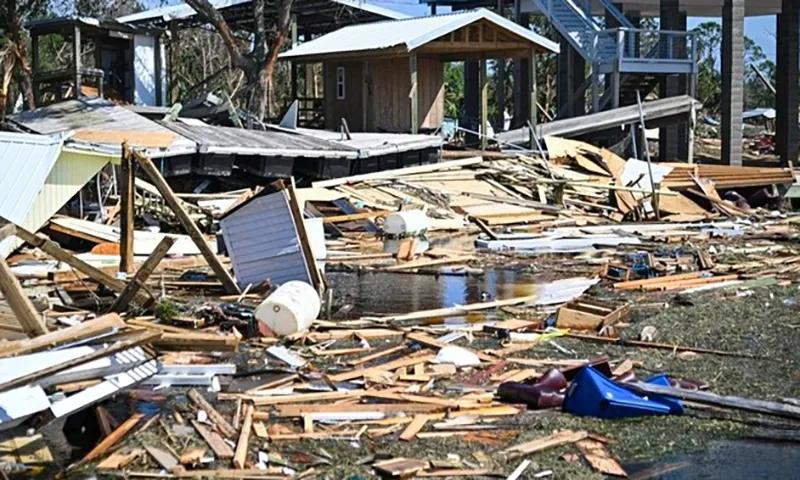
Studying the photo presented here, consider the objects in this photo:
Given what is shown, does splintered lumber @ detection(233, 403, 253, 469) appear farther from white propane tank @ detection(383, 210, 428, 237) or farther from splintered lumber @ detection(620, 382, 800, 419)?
white propane tank @ detection(383, 210, 428, 237)

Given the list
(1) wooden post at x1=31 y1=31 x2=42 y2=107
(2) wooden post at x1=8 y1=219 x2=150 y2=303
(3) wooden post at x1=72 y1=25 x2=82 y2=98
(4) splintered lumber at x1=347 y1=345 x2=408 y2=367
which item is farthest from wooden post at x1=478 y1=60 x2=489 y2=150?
(4) splintered lumber at x1=347 y1=345 x2=408 y2=367

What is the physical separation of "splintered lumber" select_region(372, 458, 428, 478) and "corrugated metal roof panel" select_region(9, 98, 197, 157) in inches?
628

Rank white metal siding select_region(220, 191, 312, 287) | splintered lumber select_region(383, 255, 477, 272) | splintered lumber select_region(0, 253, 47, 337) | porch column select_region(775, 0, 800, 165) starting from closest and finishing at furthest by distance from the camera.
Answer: splintered lumber select_region(0, 253, 47, 337)
white metal siding select_region(220, 191, 312, 287)
splintered lumber select_region(383, 255, 477, 272)
porch column select_region(775, 0, 800, 165)

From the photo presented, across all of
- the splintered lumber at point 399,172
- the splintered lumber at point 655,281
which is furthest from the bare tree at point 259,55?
the splintered lumber at point 655,281

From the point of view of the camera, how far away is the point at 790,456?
8.18 metres

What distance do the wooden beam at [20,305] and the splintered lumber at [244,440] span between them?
182cm

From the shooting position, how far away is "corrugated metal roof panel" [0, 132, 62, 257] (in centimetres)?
1706

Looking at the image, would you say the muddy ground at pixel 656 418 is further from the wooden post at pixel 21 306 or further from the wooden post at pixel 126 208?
the wooden post at pixel 126 208

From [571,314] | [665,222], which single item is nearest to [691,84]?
[665,222]

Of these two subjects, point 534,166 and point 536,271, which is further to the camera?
point 534,166

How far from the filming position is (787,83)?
1453 inches

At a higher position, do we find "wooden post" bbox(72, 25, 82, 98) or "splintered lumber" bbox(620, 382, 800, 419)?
"wooden post" bbox(72, 25, 82, 98)

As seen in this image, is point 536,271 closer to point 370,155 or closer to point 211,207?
point 211,207

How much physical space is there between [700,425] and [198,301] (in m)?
7.06
